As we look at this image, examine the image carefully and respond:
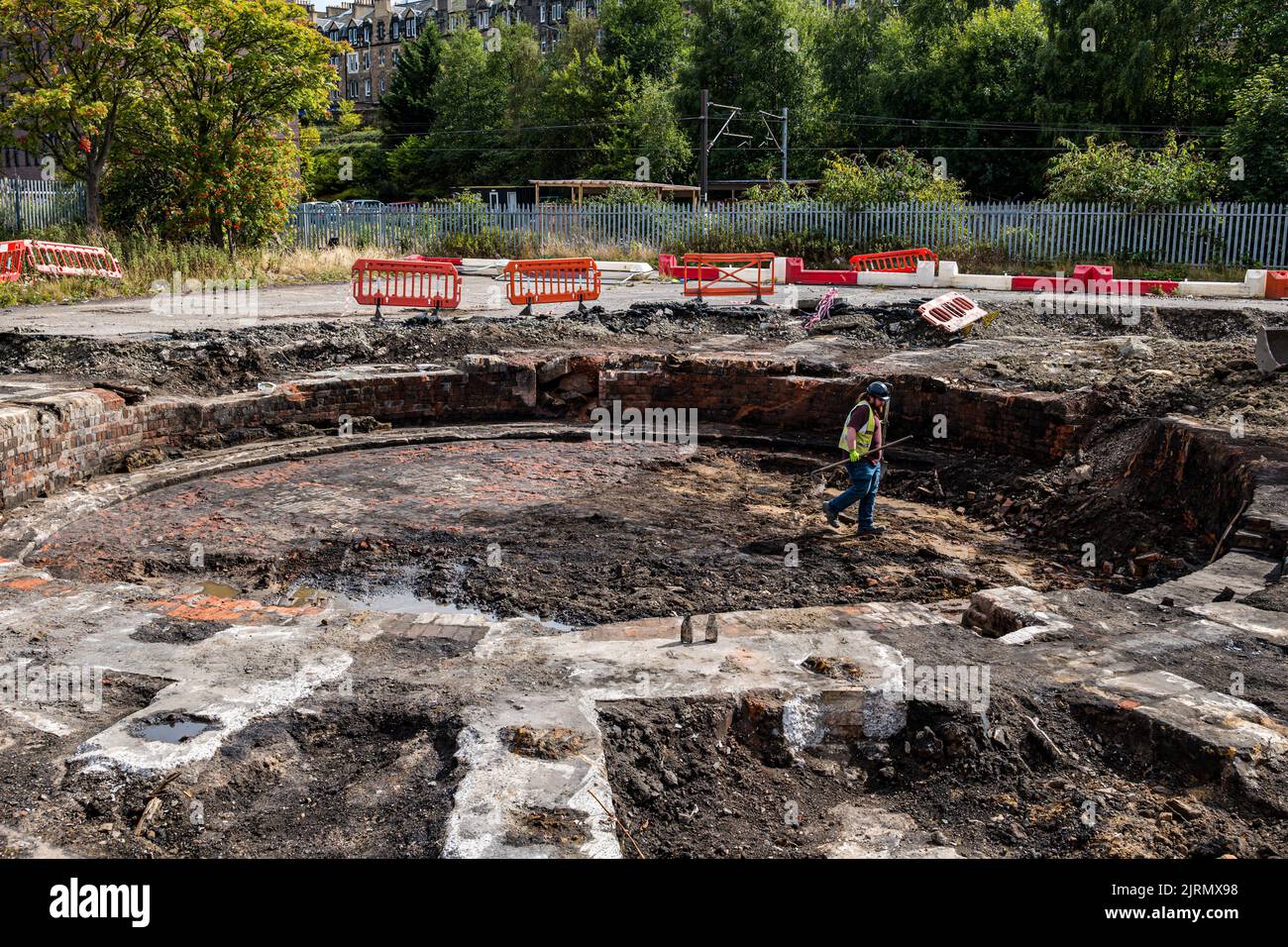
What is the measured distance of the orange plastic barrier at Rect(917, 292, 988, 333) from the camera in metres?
14.4

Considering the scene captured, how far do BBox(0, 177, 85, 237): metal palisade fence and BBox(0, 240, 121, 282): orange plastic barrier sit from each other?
13.5 feet

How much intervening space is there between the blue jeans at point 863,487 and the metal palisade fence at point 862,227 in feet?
58.2

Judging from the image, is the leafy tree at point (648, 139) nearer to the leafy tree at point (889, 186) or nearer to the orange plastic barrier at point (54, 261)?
the leafy tree at point (889, 186)

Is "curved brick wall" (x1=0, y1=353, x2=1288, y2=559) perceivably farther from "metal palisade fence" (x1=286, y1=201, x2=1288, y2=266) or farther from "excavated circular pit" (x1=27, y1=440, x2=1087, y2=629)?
"metal palisade fence" (x1=286, y1=201, x2=1288, y2=266)

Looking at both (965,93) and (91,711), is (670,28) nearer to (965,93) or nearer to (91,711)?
(965,93)

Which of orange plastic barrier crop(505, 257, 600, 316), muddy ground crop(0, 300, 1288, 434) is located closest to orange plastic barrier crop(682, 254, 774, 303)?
orange plastic barrier crop(505, 257, 600, 316)

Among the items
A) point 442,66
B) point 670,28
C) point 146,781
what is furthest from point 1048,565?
point 442,66

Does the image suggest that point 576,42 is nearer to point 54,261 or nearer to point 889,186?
point 889,186

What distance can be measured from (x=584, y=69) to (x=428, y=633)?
5122 cm

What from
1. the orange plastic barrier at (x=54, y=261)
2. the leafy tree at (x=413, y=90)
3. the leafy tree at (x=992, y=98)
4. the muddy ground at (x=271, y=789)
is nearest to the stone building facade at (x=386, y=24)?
the leafy tree at (x=413, y=90)

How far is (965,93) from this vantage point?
4112 cm

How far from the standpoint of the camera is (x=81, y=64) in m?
22.3

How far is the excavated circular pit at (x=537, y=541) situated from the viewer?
7426 millimetres

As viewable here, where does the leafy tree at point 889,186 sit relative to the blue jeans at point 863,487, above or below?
above
